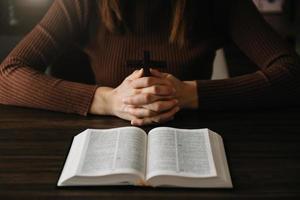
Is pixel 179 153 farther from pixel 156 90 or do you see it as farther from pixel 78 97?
pixel 78 97

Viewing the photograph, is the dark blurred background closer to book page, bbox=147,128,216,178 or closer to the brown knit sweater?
the brown knit sweater

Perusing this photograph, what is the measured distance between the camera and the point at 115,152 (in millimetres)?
861

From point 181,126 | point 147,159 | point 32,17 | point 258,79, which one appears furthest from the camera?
point 32,17

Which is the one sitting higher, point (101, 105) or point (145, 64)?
point (145, 64)

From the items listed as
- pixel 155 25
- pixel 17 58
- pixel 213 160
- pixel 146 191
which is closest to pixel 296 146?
pixel 213 160

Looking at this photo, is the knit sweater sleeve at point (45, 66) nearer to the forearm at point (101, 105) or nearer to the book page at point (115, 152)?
the forearm at point (101, 105)

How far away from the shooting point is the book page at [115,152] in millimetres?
807

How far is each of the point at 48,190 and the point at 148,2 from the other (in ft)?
2.40

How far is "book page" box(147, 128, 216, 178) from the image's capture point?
2.64 ft

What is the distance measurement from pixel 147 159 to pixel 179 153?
0.06m

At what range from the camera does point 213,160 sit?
0.85 metres

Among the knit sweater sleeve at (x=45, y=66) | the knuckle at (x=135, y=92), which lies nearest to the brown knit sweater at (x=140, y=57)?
the knit sweater sleeve at (x=45, y=66)

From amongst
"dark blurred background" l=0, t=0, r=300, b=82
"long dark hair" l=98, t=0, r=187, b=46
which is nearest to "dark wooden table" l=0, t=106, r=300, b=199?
"long dark hair" l=98, t=0, r=187, b=46

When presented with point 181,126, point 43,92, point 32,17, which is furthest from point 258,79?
point 32,17
